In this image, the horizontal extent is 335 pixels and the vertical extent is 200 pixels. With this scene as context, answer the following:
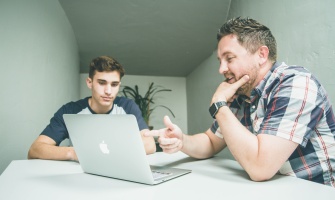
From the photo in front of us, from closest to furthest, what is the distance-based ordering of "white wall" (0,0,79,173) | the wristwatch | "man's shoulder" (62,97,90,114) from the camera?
the wristwatch < "white wall" (0,0,79,173) < "man's shoulder" (62,97,90,114)

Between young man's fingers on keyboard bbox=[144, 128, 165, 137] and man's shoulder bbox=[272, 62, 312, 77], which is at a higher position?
man's shoulder bbox=[272, 62, 312, 77]

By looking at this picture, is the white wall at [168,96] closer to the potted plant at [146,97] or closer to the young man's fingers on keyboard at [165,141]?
the potted plant at [146,97]

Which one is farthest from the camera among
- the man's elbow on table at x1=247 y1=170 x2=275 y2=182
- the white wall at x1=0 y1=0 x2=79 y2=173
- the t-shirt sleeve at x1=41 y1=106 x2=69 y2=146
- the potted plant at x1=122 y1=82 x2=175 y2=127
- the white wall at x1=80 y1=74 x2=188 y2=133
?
the white wall at x1=80 y1=74 x2=188 y2=133

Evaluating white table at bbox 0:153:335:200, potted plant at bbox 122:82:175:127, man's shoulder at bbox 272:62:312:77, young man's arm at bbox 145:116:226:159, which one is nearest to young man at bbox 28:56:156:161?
young man's arm at bbox 145:116:226:159

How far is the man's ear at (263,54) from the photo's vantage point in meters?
1.30

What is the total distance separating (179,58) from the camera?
3900mm

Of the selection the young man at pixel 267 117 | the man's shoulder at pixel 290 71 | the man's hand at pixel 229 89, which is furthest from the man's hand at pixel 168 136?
the man's shoulder at pixel 290 71

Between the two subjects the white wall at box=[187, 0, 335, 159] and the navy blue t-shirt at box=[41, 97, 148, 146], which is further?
the navy blue t-shirt at box=[41, 97, 148, 146]

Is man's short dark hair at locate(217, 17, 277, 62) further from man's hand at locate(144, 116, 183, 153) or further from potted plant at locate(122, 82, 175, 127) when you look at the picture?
potted plant at locate(122, 82, 175, 127)

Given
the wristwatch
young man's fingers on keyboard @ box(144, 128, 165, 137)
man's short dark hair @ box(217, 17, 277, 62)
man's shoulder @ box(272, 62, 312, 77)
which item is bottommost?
young man's fingers on keyboard @ box(144, 128, 165, 137)

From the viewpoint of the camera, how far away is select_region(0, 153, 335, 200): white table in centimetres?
74

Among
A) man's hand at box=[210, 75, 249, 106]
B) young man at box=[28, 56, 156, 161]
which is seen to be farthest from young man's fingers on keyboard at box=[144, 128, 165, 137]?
young man at box=[28, 56, 156, 161]

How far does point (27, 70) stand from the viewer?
179 cm

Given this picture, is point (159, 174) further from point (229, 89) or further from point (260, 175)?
point (229, 89)
